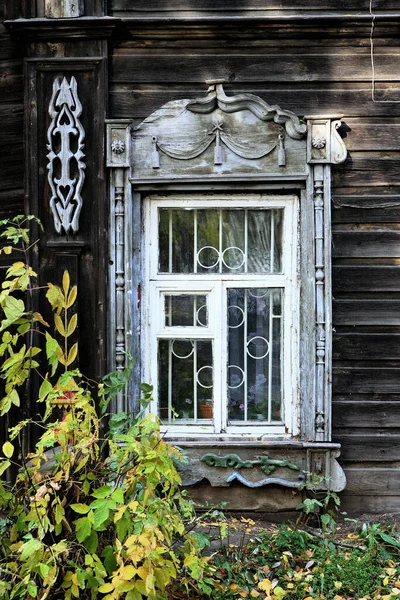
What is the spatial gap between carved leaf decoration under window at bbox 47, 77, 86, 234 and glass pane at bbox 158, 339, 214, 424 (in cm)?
101

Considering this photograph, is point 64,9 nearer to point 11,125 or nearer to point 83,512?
point 11,125

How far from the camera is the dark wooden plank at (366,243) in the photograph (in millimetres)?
4371

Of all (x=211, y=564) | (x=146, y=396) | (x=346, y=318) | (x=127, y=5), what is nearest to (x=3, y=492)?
(x=146, y=396)

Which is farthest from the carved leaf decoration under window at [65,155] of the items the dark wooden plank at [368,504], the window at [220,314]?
the dark wooden plank at [368,504]

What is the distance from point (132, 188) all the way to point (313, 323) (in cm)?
143

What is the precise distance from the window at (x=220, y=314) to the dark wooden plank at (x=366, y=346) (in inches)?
11.5

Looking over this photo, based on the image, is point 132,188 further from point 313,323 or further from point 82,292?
point 313,323

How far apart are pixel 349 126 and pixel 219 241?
3.63 ft

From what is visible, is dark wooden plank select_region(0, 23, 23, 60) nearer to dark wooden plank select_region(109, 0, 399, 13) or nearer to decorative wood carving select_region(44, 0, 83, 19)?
decorative wood carving select_region(44, 0, 83, 19)

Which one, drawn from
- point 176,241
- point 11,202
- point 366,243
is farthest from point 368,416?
point 11,202

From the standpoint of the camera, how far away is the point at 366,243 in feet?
14.4

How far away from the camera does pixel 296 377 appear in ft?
14.5

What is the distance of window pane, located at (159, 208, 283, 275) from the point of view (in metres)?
4.45

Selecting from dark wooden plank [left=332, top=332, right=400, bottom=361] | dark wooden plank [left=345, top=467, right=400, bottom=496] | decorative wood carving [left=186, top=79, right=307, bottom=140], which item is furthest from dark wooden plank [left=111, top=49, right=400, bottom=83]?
dark wooden plank [left=345, top=467, right=400, bottom=496]
